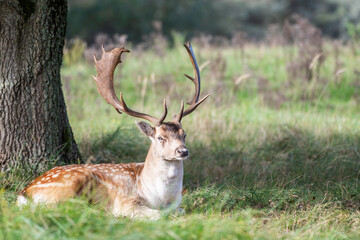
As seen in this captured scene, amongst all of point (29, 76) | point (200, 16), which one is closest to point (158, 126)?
point (29, 76)

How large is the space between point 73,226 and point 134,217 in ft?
3.13

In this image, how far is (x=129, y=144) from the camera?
257 inches

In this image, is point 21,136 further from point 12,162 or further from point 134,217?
point 134,217

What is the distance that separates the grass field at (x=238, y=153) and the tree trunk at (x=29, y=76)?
0.26 m

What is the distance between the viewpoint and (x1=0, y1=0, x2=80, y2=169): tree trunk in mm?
4949

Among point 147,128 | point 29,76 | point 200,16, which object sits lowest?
point 147,128

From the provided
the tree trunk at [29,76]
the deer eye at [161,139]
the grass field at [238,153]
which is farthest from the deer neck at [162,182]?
the tree trunk at [29,76]

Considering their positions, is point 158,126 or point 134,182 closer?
point 158,126

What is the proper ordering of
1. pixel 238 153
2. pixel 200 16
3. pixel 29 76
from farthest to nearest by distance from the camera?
1. pixel 200 16
2. pixel 238 153
3. pixel 29 76

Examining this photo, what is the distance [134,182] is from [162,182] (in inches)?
15.0

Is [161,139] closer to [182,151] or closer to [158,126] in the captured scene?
[158,126]

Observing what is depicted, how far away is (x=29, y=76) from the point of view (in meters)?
5.00

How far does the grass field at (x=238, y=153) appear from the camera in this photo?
3.51 m

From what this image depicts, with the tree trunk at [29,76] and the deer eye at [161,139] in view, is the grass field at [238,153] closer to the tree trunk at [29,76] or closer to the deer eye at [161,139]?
the tree trunk at [29,76]
